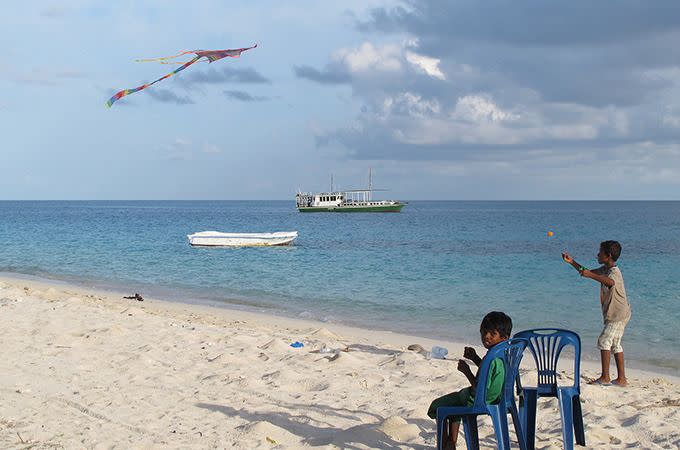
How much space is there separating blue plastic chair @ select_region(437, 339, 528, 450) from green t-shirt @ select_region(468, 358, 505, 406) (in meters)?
0.03

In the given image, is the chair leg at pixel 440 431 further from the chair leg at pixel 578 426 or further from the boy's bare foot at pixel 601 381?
the boy's bare foot at pixel 601 381

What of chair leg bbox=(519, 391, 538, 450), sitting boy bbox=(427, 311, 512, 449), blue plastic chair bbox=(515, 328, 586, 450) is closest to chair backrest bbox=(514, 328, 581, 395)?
blue plastic chair bbox=(515, 328, 586, 450)

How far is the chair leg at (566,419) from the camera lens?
4.45m

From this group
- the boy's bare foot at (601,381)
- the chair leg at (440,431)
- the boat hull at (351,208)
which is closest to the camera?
the chair leg at (440,431)

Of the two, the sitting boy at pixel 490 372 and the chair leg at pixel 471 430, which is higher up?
the sitting boy at pixel 490 372

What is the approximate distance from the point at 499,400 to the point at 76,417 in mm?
3386

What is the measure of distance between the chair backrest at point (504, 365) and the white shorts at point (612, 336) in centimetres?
328

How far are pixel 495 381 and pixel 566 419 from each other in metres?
0.94

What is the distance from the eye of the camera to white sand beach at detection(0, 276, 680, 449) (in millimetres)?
5020

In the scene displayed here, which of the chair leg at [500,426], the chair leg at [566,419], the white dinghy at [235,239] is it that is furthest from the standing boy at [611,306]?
the white dinghy at [235,239]

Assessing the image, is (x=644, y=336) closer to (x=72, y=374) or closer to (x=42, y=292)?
(x=72, y=374)

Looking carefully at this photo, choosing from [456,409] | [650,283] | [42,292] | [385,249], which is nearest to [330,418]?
[456,409]

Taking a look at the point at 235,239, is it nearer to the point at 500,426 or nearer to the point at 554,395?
the point at 554,395

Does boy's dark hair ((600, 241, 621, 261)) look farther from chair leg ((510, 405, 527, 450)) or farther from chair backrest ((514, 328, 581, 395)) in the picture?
chair leg ((510, 405, 527, 450))
